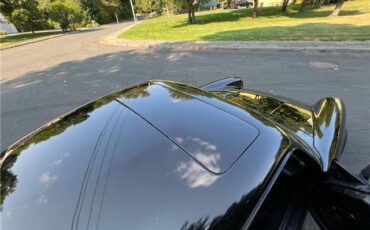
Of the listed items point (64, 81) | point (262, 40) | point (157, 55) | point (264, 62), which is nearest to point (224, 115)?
point (264, 62)

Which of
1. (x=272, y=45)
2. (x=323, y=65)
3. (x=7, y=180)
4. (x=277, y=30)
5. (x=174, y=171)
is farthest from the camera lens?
(x=277, y=30)

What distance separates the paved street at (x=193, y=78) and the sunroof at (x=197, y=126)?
2304 mm

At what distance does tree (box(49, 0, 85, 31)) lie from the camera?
34.8m

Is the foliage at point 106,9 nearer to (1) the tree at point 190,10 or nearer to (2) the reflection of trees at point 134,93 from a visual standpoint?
(1) the tree at point 190,10

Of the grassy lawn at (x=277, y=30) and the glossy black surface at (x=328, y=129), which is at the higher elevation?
the glossy black surface at (x=328, y=129)

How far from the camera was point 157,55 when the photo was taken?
430 inches

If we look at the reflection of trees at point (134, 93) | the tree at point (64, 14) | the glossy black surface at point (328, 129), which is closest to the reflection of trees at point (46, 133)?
the reflection of trees at point (134, 93)

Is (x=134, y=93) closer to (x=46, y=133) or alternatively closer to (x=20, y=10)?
(x=46, y=133)

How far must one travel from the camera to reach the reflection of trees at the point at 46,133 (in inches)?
62.3

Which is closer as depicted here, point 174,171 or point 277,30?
point 174,171

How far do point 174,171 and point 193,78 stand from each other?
5.92m

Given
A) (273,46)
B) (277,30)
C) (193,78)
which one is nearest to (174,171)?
(193,78)

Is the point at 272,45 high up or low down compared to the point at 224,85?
down

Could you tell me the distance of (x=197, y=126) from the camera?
165 cm
